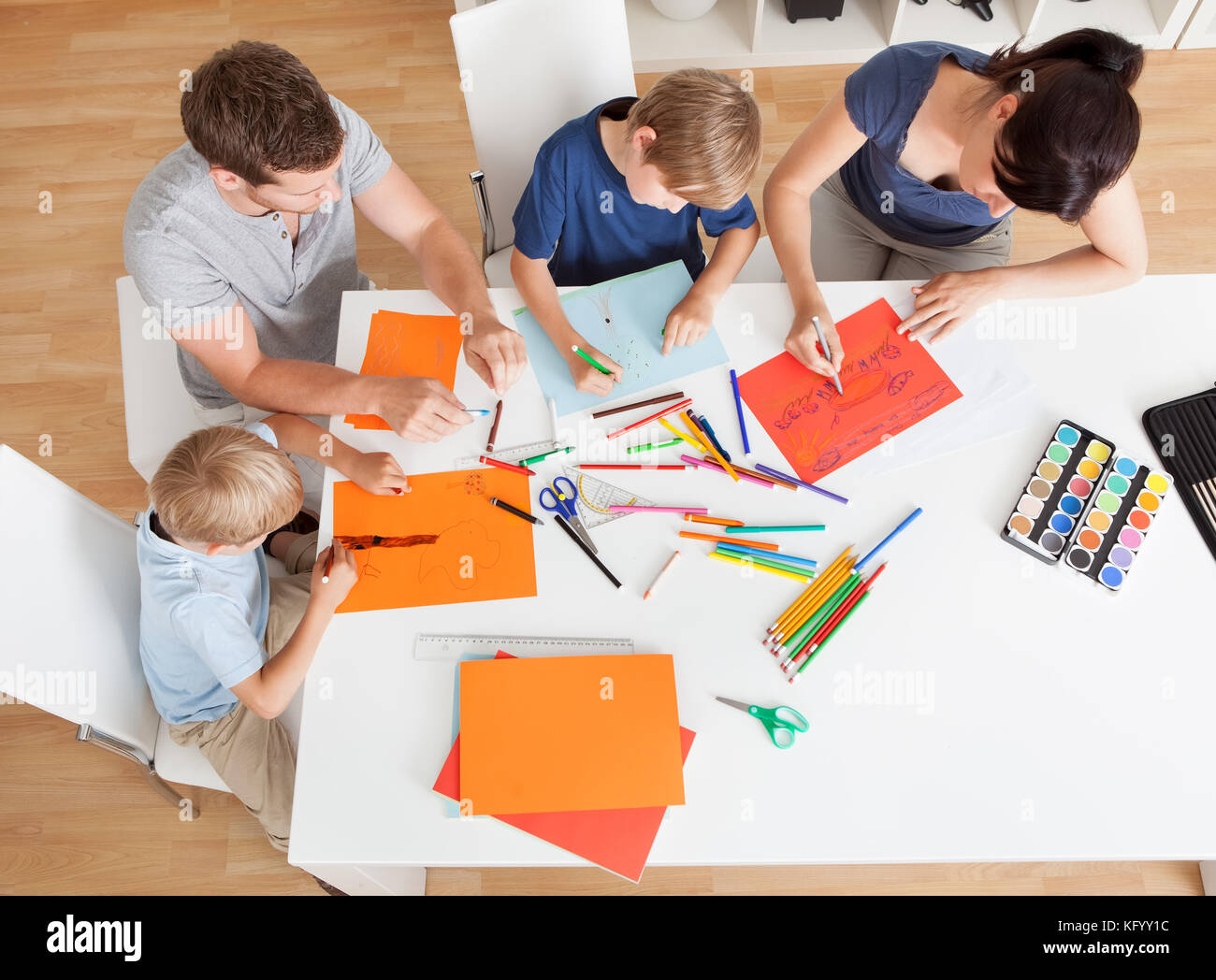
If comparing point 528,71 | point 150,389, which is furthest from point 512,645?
point 528,71

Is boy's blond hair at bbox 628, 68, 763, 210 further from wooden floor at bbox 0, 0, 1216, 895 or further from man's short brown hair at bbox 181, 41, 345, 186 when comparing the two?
wooden floor at bbox 0, 0, 1216, 895

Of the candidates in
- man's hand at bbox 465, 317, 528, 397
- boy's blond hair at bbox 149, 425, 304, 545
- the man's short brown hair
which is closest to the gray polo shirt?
the man's short brown hair

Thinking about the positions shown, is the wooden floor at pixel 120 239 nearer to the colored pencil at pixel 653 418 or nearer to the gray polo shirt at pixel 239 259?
the gray polo shirt at pixel 239 259

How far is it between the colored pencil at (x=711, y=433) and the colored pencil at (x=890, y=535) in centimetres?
25

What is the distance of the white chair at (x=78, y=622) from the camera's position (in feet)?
3.76

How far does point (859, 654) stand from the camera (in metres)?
1.16

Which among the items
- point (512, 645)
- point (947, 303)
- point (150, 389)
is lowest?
point (150, 389)

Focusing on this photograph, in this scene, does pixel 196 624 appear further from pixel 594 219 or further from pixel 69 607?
pixel 594 219

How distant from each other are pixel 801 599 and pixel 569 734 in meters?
0.38

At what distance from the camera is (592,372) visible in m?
1.33

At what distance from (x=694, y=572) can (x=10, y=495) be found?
3.16ft
